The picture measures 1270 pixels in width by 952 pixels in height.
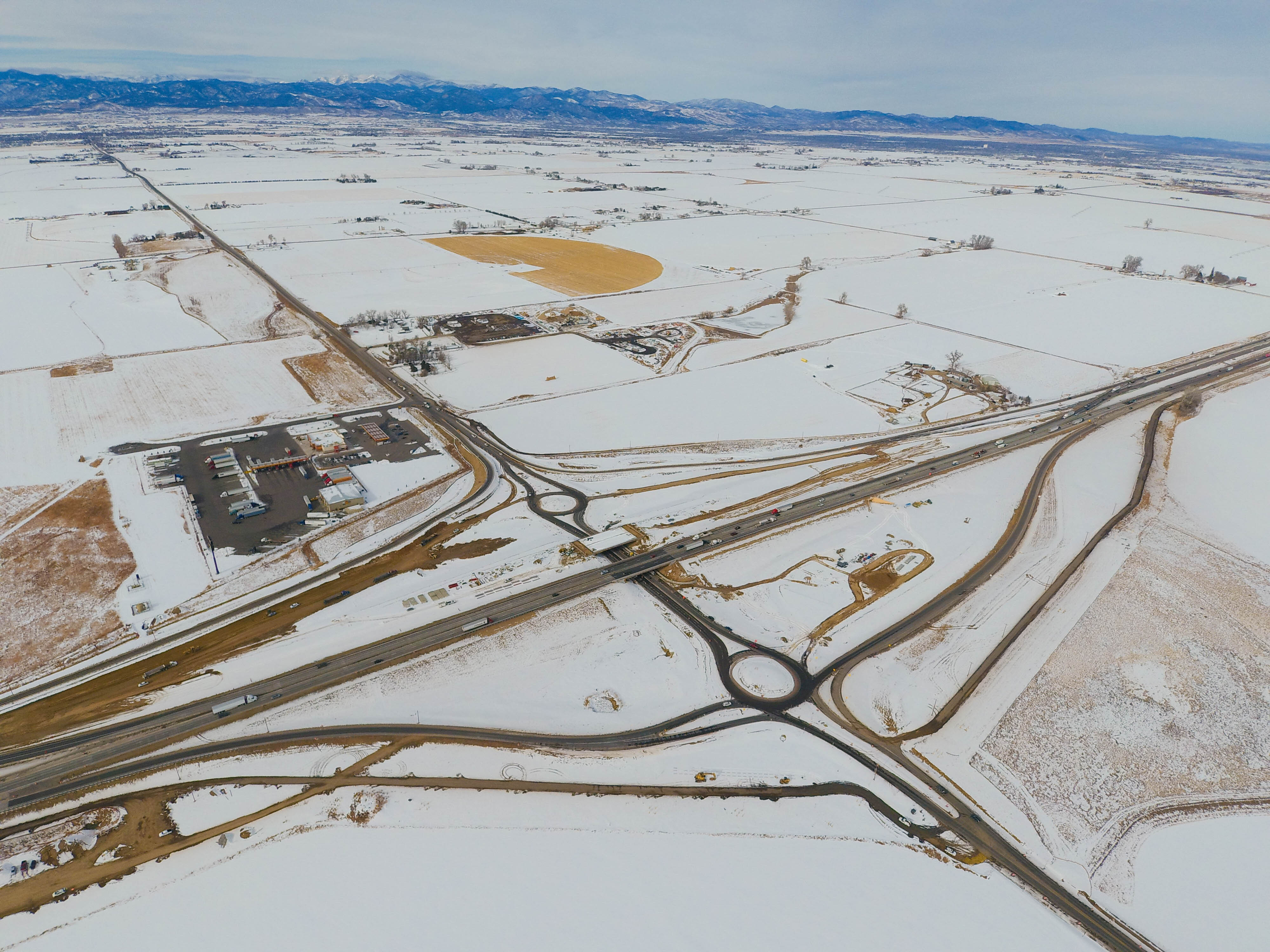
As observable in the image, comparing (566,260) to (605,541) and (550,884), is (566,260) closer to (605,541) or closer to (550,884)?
(605,541)

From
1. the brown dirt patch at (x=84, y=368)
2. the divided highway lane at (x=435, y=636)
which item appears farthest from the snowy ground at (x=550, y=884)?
the brown dirt patch at (x=84, y=368)

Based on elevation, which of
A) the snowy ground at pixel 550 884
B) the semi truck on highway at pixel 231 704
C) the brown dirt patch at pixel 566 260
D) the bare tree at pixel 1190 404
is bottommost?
the snowy ground at pixel 550 884

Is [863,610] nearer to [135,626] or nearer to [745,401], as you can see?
[745,401]

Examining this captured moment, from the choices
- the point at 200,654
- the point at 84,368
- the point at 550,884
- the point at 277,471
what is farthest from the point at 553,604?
the point at 84,368

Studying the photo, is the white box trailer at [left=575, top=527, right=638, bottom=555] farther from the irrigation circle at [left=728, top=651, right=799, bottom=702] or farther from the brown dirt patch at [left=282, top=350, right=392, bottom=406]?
the brown dirt patch at [left=282, top=350, right=392, bottom=406]

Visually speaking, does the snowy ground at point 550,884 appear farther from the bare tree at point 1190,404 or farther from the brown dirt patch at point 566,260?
the brown dirt patch at point 566,260

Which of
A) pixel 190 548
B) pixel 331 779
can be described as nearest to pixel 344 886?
pixel 331 779

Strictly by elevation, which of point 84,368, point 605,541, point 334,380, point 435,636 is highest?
point 334,380
